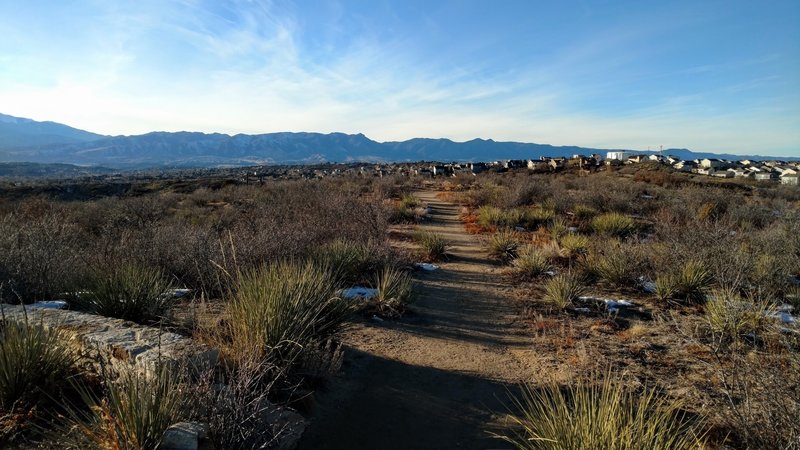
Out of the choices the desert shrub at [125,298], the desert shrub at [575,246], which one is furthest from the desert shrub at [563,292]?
the desert shrub at [125,298]

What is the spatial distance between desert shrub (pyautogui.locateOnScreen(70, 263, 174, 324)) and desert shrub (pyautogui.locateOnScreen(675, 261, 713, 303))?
25.2 ft

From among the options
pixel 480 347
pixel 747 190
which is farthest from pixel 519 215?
pixel 747 190

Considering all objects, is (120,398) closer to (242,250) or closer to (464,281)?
(242,250)

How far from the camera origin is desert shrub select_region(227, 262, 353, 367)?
3.67 meters

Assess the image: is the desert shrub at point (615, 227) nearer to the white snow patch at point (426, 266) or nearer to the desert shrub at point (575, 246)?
the desert shrub at point (575, 246)

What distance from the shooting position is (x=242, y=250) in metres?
6.73

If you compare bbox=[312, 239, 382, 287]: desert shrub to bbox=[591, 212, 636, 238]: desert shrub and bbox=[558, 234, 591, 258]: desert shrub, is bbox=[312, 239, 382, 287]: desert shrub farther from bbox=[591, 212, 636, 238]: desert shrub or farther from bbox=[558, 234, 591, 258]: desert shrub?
bbox=[591, 212, 636, 238]: desert shrub

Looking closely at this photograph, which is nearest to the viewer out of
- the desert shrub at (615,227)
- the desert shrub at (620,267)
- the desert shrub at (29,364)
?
the desert shrub at (29,364)

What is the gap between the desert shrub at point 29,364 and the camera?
2.74m

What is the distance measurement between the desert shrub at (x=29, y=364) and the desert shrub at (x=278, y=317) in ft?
3.89

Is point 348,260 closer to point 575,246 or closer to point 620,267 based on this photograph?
point 620,267

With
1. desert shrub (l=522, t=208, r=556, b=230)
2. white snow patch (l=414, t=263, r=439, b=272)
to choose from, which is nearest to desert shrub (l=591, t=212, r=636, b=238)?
desert shrub (l=522, t=208, r=556, b=230)

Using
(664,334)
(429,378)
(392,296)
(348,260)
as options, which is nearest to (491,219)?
(348,260)

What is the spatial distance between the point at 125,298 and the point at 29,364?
2030mm
